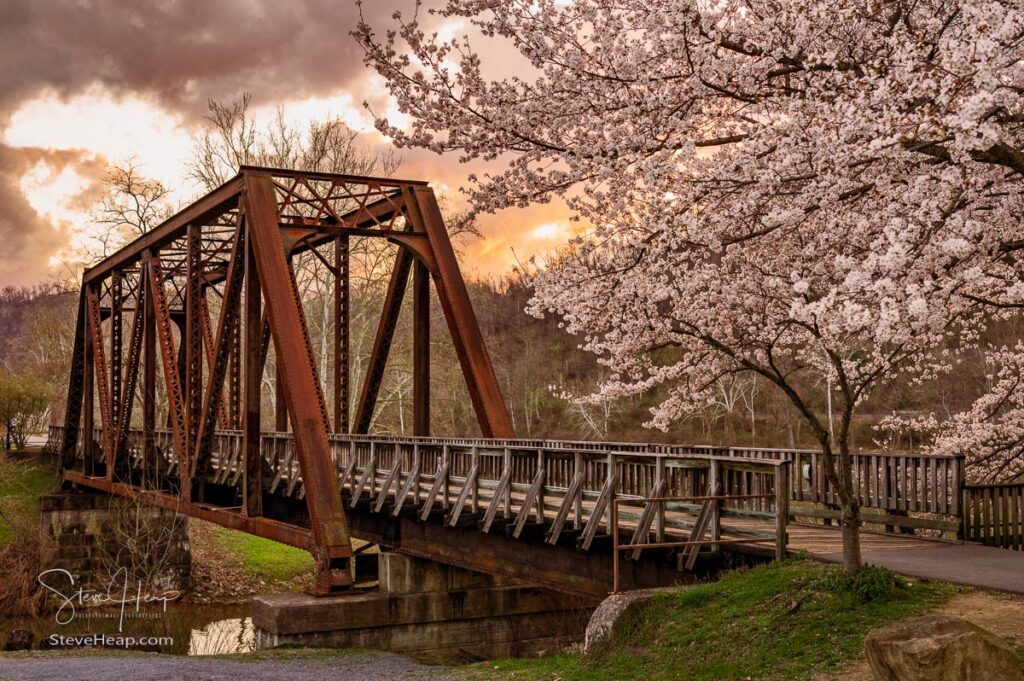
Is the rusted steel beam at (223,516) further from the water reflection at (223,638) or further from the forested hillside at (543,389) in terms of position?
the forested hillside at (543,389)

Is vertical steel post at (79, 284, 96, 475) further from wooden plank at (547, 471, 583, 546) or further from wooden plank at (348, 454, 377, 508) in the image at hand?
wooden plank at (547, 471, 583, 546)

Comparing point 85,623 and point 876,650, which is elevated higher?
point 876,650

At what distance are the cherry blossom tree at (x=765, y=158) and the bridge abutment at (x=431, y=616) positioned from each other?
4949 mm

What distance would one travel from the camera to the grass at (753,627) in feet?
28.0

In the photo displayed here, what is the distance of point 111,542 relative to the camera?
1276 inches

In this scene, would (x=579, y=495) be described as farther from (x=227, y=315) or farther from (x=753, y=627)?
(x=227, y=315)

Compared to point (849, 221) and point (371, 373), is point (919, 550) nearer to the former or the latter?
point (849, 221)

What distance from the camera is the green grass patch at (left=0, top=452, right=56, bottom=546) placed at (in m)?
32.1

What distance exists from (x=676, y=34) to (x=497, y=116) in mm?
2169

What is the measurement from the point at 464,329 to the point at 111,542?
18.5 m

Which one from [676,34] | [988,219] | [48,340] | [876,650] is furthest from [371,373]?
[48,340]

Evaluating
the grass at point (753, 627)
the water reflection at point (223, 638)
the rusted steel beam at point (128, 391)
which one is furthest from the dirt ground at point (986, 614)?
the rusted steel beam at point (128, 391)

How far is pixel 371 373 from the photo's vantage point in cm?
2134

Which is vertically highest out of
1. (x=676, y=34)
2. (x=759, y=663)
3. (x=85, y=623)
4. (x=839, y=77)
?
(x=676, y=34)
